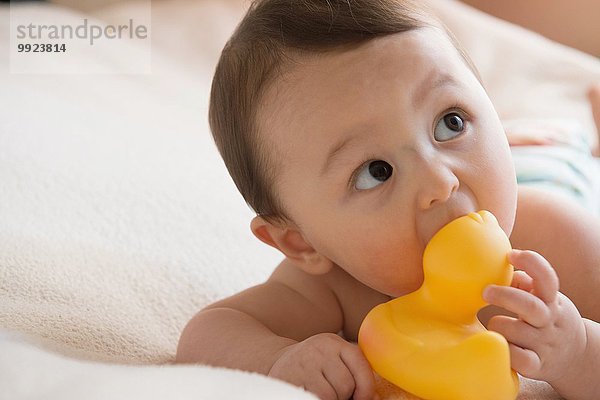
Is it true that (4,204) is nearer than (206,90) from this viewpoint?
Yes

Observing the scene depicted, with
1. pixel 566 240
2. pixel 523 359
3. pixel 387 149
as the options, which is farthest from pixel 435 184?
pixel 566 240

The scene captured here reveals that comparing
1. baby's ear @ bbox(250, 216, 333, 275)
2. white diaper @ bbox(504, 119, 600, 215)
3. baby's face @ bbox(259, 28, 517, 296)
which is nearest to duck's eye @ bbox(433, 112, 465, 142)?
baby's face @ bbox(259, 28, 517, 296)

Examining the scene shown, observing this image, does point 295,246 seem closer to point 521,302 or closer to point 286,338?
point 286,338

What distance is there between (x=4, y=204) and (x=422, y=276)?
72 cm

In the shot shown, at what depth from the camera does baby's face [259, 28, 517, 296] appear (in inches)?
33.8

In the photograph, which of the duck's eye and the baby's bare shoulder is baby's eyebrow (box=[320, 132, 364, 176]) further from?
the baby's bare shoulder

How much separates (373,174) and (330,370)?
0.65ft

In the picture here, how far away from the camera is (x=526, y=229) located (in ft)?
3.53

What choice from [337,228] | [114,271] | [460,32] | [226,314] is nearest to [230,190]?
[114,271]

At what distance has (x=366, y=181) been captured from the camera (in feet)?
2.93

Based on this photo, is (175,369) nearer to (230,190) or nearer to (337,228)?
(337,228)

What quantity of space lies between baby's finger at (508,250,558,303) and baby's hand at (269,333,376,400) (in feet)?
0.58

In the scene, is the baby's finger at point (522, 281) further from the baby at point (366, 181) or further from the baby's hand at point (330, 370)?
the baby's hand at point (330, 370)

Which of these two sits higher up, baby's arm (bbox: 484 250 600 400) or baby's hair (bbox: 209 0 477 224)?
baby's hair (bbox: 209 0 477 224)
